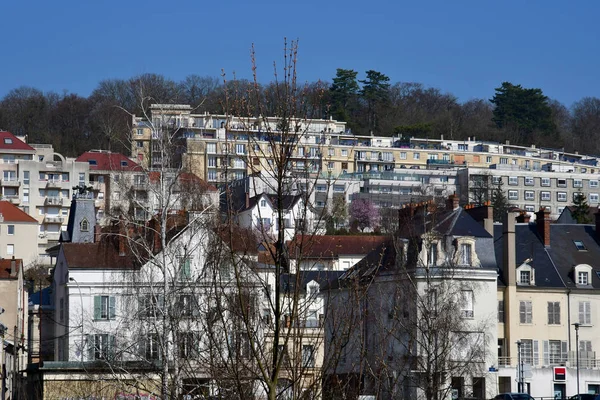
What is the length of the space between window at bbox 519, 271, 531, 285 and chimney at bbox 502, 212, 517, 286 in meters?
0.61

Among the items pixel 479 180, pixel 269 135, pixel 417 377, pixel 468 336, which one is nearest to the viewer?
pixel 269 135

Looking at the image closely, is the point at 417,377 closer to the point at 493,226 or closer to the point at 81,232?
the point at 493,226

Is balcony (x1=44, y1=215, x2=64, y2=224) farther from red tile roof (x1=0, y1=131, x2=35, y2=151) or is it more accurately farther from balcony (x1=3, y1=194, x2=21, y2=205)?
red tile roof (x1=0, y1=131, x2=35, y2=151)

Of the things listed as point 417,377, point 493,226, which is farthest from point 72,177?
point 417,377

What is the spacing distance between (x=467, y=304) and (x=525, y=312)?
213 inches

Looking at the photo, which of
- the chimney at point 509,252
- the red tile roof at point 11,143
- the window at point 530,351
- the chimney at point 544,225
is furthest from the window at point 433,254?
the red tile roof at point 11,143

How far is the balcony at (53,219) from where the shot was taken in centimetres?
13807

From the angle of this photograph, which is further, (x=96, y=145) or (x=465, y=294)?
(x=96, y=145)

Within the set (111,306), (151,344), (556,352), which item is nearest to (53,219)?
(111,306)

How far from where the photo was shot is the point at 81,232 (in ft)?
248

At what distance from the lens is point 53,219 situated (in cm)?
13850

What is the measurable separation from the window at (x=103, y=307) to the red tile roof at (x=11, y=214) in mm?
67432

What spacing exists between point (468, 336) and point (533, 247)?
33.0ft

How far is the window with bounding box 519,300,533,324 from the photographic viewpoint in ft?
204
